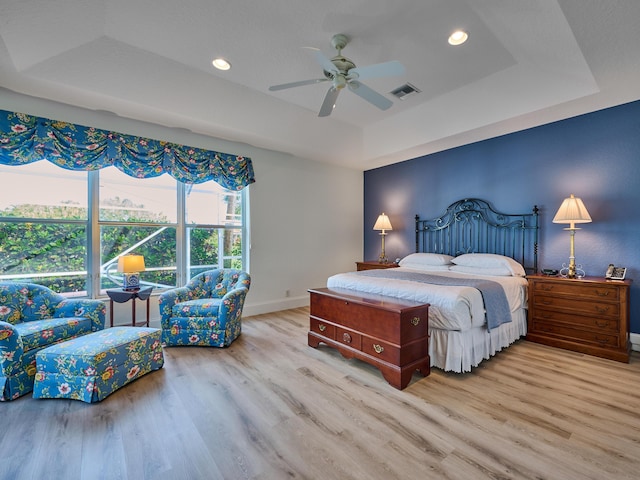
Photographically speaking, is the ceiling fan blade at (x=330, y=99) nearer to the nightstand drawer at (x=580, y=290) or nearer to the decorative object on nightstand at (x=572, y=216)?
the decorative object on nightstand at (x=572, y=216)

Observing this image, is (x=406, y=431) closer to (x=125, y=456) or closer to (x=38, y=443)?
(x=125, y=456)

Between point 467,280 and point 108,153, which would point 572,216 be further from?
point 108,153

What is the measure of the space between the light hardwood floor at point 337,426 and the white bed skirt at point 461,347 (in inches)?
4.3

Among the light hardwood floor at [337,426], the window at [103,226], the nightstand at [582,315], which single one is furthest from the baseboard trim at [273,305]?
the nightstand at [582,315]

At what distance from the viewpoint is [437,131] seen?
13.5 ft

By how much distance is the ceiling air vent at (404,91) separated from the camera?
354cm

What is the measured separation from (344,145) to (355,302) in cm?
307

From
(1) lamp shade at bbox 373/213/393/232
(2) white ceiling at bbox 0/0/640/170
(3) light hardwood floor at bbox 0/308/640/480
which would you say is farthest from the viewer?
(1) lamp shade at bbox 373/213/393/232

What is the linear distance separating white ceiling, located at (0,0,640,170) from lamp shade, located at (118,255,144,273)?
5.47ft

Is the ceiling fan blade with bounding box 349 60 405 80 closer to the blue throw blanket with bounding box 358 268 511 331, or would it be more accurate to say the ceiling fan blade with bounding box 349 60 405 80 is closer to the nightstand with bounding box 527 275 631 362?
the blue throw blanket with bounding box 358 268 511 331

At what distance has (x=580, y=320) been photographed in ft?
10.1

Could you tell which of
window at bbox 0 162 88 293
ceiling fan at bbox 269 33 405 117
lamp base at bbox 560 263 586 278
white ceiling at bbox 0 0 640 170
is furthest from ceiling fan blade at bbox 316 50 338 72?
lamp base at bbox 560 263 586 278

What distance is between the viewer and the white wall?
463cm

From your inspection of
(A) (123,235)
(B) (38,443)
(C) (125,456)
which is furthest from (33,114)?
(C) (125,456)
